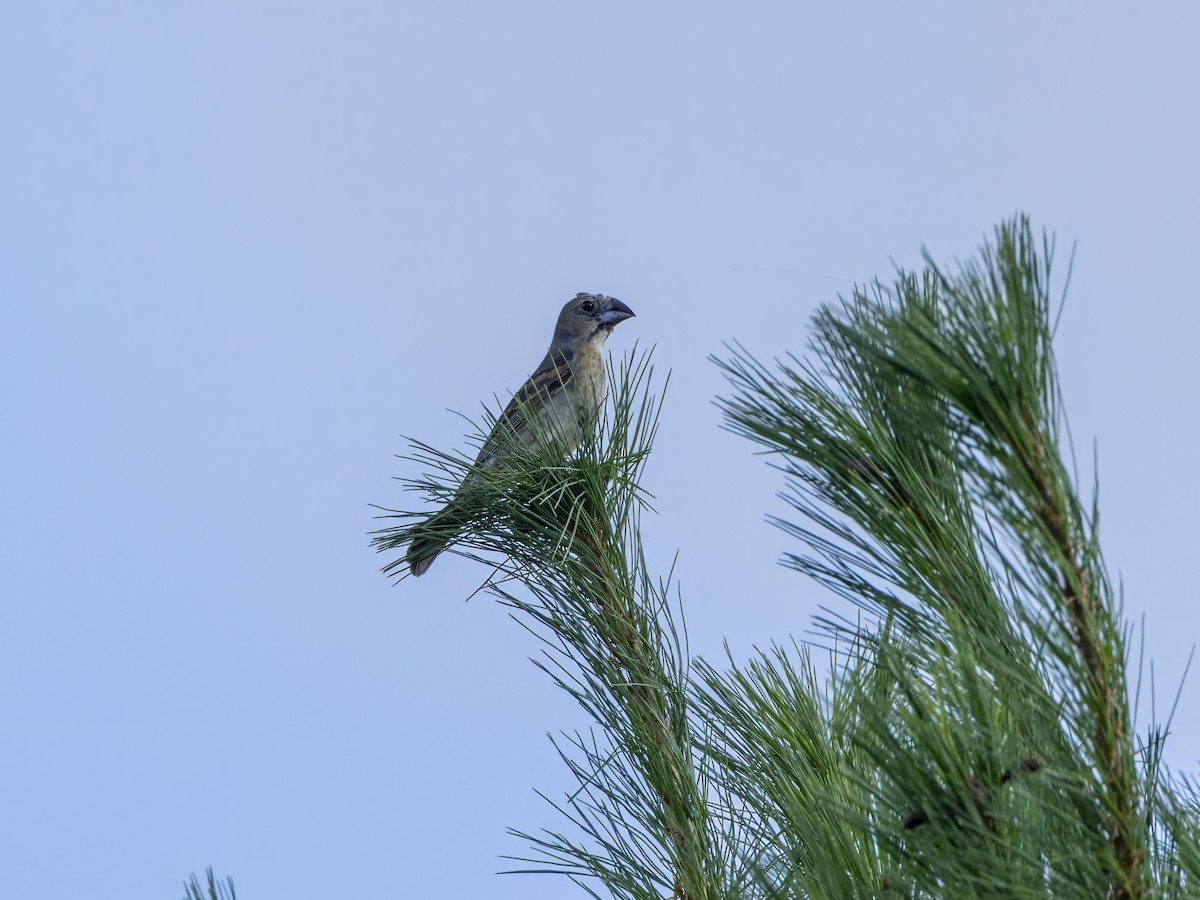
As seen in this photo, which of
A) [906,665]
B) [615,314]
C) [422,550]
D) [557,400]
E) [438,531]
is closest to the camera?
[906,665]

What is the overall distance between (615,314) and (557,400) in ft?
5.24

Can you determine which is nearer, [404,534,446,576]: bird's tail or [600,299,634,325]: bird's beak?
[404,534,446,576]: bird's tail

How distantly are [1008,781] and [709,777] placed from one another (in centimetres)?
142

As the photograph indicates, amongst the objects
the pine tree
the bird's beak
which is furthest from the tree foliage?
the bird's beak

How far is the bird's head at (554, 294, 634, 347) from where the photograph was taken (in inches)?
361

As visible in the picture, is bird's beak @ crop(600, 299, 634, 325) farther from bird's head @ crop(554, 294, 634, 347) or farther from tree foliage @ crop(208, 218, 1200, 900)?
tree foliage @ crop(208, 218, 1200, 900)

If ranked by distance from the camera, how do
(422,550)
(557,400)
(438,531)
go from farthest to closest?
(557,400)
(422,550)
(438,531)

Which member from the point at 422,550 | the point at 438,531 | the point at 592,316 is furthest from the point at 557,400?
the point at 438,531

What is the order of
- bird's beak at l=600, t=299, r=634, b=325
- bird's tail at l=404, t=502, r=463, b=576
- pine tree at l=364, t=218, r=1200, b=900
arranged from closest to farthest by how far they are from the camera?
1. pine tree at l=364, t=218, r=1200, b=900
2. bird's tail at l=404, t=502, r=463, b=576
3. bird's beak at l=600, t=299, r=634, b=325

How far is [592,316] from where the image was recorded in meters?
9.23

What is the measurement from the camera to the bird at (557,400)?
13.0 feet

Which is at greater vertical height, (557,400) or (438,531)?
(557,400)

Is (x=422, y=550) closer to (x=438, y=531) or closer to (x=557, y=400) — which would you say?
(x=438, y=531)

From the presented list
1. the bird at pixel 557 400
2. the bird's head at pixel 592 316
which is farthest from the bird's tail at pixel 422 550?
the bird's head at pixel 592 316
